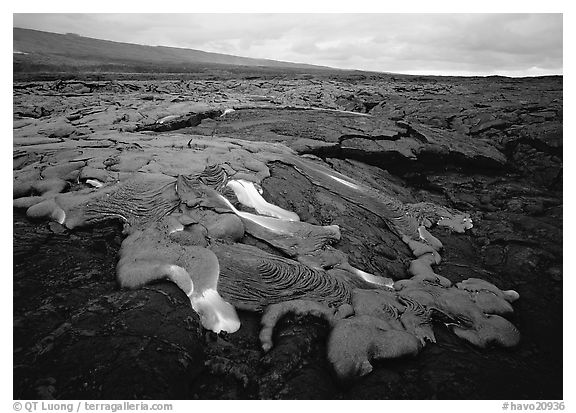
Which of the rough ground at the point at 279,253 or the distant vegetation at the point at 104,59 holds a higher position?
the distant vegetation at the point at 104,59

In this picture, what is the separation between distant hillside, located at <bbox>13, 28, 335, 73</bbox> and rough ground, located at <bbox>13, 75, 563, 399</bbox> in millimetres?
25866

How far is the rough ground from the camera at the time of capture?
2.30 meters

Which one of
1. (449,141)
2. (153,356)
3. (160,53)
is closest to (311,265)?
(153,356)

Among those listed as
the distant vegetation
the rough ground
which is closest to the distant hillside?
the distant vegetation

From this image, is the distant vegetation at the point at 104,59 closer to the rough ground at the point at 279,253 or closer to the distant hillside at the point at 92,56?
the distant hillside at the point at 92,56

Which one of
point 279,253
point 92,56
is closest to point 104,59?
point 92,56

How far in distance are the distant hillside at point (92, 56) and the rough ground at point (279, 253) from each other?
25866 millimetres

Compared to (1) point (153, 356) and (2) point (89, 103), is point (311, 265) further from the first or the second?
(2) point (89, 103)

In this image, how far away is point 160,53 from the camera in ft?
351

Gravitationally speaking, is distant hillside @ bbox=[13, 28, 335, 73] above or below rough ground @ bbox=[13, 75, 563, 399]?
above

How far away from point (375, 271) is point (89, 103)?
379 inches

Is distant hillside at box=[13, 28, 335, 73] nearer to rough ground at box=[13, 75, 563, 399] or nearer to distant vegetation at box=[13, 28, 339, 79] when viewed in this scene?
distant vegetation at box=[13, 28, 339, 79]

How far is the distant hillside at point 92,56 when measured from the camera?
32694mm

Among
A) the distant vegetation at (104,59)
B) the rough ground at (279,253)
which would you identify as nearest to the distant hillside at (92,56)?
the distant vegetation at (104,59)
